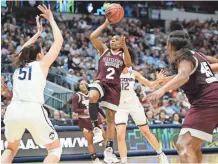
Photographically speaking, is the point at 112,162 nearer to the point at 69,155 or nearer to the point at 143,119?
the point at 143,119

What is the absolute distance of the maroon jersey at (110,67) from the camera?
7.79m

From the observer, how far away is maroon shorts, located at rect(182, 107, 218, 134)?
5.31 meters

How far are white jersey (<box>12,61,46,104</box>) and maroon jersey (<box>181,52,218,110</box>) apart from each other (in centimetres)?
167

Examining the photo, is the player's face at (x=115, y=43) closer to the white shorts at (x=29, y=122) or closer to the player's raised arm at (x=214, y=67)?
the player's raised arm at (x=214, y=67)

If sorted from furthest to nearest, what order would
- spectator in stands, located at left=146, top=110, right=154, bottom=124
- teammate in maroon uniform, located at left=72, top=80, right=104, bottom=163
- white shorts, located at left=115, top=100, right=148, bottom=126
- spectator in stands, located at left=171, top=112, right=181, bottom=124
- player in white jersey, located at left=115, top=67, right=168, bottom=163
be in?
spectator in stands, located at left=171, top=112, right=181, bottom=124 → spectator in stands, located at left=146, top=110, right=154, bottom=124 → teammate in maroon uniform, located at left=72, top=80, right=104, bottom=163 → white shorts, located at left=115, top=100, right=148, bottom=126 → player in white jersey, located at left=115, top=67, right=168, bottom=163

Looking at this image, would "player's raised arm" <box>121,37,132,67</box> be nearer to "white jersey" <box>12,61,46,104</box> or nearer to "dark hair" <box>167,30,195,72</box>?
"dark hair" <box>167,30,195,72</box>

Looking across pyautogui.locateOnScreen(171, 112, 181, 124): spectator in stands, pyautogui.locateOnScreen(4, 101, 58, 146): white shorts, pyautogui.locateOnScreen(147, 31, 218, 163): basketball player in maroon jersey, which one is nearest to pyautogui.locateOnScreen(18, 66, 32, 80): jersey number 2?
pyautogui.locateOnScreen(4, 101, 58, 146): white shorts

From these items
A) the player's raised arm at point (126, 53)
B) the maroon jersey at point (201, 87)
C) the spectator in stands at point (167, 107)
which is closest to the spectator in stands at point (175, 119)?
the spectator in stands at point (167, 107)

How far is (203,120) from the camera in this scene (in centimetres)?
533

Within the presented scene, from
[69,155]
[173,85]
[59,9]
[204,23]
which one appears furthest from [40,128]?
[204,23]

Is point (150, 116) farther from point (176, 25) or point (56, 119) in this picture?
point (176, 25)

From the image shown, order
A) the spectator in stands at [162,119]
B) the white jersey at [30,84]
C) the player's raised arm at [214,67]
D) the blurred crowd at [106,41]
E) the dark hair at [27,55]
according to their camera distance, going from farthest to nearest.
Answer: the blurred crowd at [106,41]
the spectator in stands at [162,119]
the player's raised arm at [214,67]
the dark hair at [27,55]
the white jersey at [30,84]

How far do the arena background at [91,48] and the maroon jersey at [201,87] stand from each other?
5.62 m

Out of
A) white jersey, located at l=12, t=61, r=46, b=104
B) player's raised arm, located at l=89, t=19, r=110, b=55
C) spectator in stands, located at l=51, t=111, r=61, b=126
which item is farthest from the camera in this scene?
spectator in stands, located at l=51, t=111, r=61, b=126
